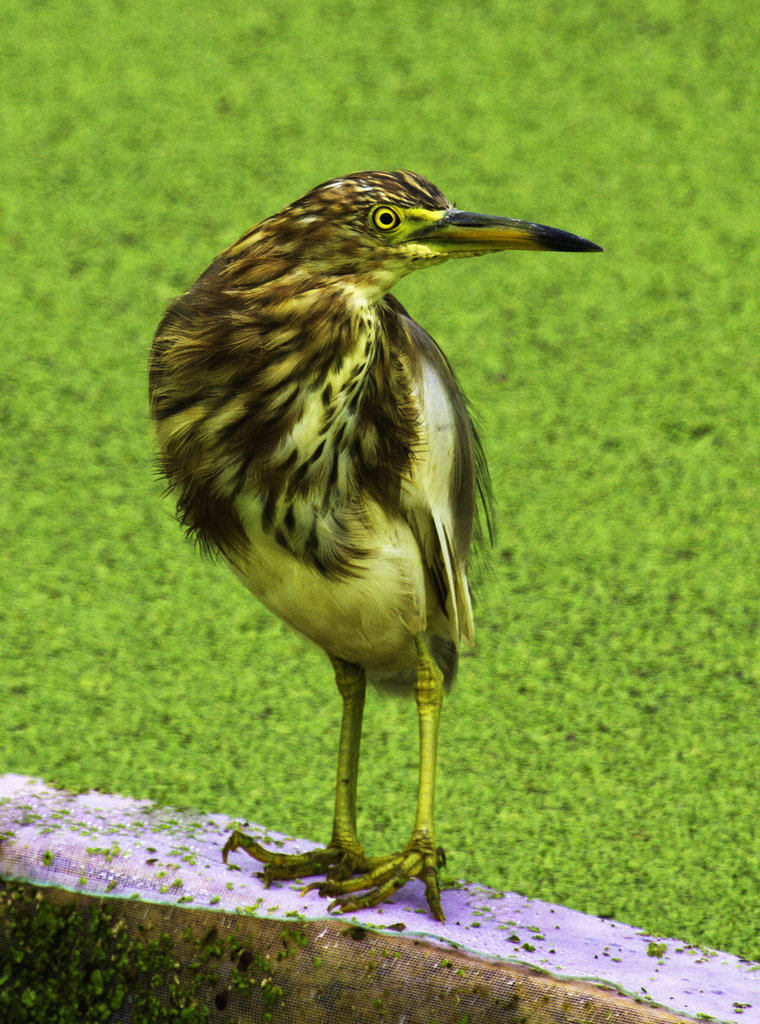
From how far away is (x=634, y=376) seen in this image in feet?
8.13

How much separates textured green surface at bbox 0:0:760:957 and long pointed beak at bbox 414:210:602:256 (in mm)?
809

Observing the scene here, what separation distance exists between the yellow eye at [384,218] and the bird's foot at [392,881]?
0.57 meters

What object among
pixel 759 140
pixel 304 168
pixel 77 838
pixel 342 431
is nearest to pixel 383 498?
pixel 342 431

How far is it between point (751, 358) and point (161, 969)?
1.71 meters

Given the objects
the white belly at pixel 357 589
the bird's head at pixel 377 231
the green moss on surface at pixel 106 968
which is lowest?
the green moss on surface at pixel 106 968

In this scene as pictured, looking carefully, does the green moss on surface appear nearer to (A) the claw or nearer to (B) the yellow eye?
(A) the claw

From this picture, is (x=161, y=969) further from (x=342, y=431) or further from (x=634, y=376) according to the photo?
(x=634, y=376)

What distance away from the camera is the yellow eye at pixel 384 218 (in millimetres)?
1085

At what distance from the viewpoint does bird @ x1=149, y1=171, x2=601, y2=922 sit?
1102 mm

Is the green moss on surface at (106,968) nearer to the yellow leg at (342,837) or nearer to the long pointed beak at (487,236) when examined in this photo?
the yellow leg at (342,837)

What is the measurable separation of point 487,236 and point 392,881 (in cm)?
60

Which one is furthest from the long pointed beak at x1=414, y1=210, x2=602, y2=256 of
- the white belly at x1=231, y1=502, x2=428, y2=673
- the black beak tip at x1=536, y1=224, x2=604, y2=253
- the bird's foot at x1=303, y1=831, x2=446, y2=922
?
the bird's foot at x1=303, y1=831, x2=446, y2=922

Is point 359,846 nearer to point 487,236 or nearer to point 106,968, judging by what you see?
point 106,968

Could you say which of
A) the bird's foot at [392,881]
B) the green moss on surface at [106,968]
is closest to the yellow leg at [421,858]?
the bird's foot at [392,881]
